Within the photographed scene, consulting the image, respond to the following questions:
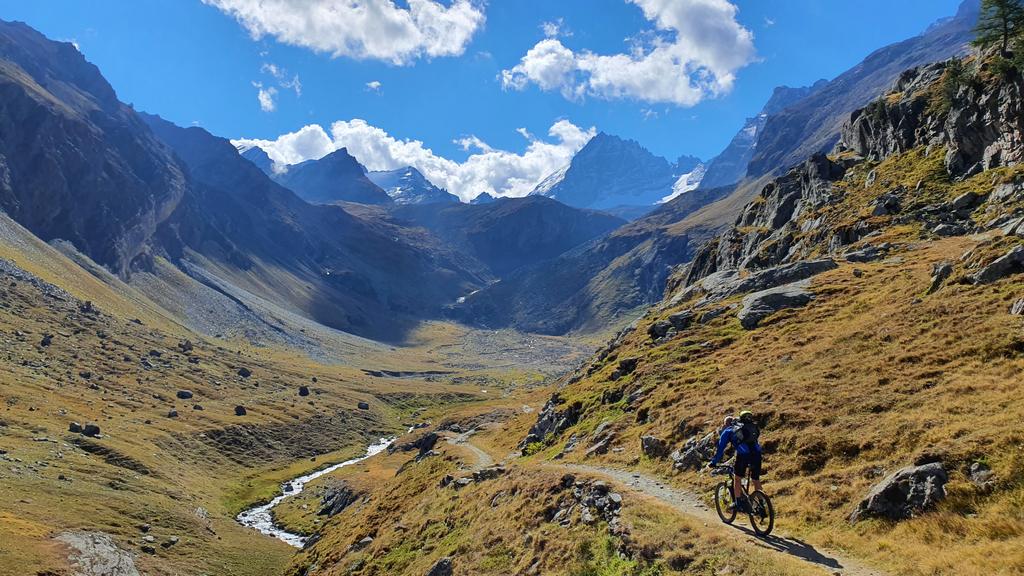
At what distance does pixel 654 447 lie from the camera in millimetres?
36344

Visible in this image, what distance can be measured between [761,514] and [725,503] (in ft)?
7.29

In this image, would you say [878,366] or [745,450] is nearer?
[745,450]

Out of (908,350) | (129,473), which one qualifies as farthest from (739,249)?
(129,473)

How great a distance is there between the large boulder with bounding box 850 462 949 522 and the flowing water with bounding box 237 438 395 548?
83.5 metres

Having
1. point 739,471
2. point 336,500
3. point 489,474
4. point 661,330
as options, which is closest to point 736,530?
point 739,471

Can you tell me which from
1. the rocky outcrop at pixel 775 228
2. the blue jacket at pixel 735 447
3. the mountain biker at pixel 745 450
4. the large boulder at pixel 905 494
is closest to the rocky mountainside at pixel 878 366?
the large boulder at pixel 905 494

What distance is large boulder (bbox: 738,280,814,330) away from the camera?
2208 inches

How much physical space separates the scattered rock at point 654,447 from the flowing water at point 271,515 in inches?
2667

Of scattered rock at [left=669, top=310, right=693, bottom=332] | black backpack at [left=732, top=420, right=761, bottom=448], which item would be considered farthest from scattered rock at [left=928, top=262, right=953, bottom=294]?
black backpack at [left=732, top=420, right=761, bottom=448]

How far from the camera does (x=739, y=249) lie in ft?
372

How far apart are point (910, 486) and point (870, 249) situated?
54.0 meters

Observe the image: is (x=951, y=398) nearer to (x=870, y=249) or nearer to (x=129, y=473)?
(x=870, y=249)

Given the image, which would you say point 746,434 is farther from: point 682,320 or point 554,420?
point 682,320

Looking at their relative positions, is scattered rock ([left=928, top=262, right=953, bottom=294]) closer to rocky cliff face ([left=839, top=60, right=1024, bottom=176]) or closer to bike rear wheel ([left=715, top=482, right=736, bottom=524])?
bike rear wheel ([left=715, top=482, right=736, bottom=524])
